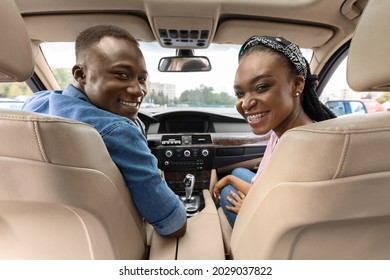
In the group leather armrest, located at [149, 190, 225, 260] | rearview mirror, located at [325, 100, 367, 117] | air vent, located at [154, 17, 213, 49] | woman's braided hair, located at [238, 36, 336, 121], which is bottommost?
leather armrest, located at [149, 190, 225, 260]

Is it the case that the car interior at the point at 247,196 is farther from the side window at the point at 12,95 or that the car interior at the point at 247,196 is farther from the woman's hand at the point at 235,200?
the side window at the point at 12,95

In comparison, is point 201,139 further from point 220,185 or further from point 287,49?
point 287,49

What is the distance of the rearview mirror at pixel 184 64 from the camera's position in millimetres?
1576

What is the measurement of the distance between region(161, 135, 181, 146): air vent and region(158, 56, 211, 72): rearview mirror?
497 mm

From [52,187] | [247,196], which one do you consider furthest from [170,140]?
[52,187]

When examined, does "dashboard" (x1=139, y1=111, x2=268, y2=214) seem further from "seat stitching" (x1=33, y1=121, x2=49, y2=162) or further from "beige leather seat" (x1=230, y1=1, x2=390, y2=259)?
"seat stitching" (x1=33, y1=121, x2=49, y2=162)

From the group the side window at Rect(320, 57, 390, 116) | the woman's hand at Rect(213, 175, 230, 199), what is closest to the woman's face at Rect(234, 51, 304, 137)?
the woman's hand at Rect(213, 175, 230, 199)

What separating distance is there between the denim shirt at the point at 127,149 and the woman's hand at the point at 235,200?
0.37m

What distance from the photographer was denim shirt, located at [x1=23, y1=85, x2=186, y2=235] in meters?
0.63

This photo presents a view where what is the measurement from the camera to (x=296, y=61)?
2.58 ft

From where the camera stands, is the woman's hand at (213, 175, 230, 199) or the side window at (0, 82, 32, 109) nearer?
the woman's hand at (213, 175, 230, 199)

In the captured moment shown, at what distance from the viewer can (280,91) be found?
772 millimetres

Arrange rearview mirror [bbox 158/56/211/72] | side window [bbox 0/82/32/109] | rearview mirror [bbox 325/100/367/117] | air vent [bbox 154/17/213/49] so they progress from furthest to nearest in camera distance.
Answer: rearview mirror [bbox 325/100/367/117], rearview mirror [bbox 158/56/211/72], side window [bbox 0/82/32/109], air vent [bbox 154/17/213/49]
